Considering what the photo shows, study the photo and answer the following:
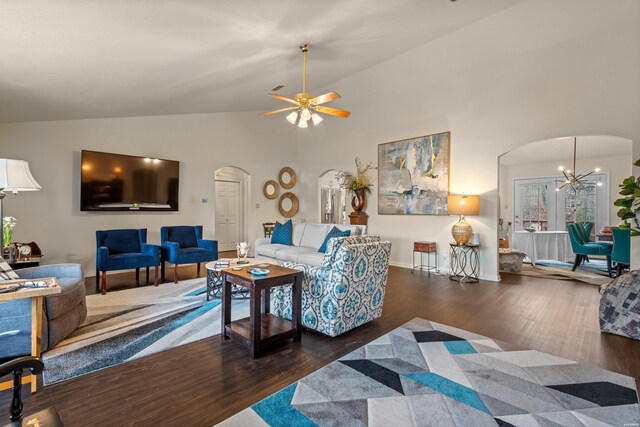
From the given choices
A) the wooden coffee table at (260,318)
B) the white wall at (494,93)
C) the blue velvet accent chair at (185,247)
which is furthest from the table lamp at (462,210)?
the blue velvet accent chair at (185,247)

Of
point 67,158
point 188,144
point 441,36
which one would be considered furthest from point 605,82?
point 67,158

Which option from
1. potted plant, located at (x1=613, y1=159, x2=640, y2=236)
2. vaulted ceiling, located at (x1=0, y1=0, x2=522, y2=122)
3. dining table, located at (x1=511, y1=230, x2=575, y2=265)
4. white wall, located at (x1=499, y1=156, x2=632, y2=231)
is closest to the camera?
vaulted ceiling, located at (x1=0, y1=0, x2=522, y2=122)

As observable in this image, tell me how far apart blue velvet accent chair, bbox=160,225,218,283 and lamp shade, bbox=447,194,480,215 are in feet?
13.4

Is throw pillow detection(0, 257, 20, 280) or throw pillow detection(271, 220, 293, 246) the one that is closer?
throw pillow detection(0, 257, 20, 280)

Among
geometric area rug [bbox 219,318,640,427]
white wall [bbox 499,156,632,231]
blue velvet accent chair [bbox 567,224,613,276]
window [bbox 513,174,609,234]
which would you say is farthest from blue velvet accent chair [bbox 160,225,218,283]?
window [bbox 513,174,609,234]

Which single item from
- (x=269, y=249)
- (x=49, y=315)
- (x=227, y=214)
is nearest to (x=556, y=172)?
(x=269, y=249)

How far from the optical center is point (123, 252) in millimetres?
4973

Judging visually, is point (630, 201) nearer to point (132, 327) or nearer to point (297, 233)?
point (297, 233)

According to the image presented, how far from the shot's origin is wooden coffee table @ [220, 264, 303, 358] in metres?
2.48

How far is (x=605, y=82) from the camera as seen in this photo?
4.20m

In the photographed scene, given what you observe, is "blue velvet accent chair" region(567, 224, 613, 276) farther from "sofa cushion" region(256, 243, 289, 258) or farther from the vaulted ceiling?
"sofa cushion" region(256, 243, 289, 258)

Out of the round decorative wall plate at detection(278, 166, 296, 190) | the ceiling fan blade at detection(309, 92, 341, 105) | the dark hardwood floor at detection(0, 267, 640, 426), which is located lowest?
the dark hardwood floor at detection(0, 267, 640, 426)

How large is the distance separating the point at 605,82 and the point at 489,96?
147 cm

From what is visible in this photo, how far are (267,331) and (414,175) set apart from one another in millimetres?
4625
